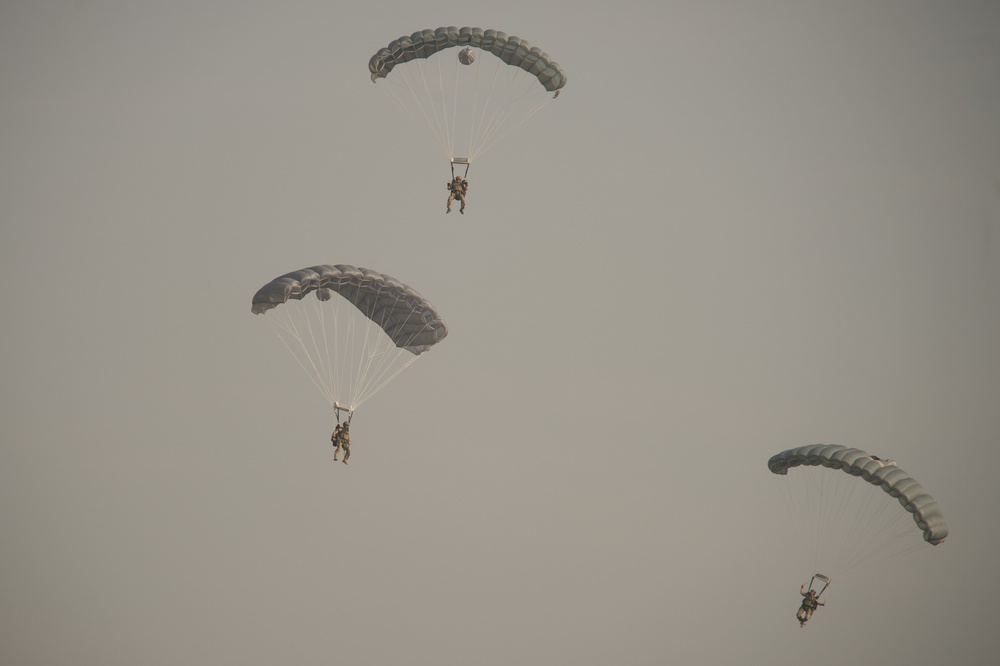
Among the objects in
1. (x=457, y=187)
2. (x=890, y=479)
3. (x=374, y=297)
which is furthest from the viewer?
(x=457, y=187)

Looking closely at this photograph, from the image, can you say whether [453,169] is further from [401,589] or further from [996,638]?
[996,638]

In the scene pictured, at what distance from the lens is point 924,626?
334 ft

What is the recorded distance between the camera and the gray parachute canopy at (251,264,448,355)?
111ft

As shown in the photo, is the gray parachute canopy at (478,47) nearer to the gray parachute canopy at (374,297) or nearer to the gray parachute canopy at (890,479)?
Answer: the gray parachute canopy at (374,297)

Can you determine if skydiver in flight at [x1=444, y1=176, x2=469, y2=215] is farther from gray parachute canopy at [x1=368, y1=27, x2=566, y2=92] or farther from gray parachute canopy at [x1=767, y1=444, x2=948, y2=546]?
gray parachute canopy at [x1=767, y1=444, x2=948, y2=546]

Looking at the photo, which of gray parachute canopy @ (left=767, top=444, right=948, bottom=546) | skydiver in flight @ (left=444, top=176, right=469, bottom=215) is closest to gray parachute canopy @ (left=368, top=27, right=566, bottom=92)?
skydiver in flight @ (left=444, top=176, right=469, bottom=215)

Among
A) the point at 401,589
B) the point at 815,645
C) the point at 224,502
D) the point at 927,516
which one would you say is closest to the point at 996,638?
the point at 815,645

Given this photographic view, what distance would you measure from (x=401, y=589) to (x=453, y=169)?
51.2 m

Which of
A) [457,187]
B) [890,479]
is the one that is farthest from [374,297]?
[890,479]

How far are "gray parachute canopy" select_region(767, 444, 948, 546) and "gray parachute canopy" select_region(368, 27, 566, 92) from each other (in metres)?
11.2

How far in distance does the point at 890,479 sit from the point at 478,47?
14.5 meters

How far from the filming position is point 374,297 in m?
36.9

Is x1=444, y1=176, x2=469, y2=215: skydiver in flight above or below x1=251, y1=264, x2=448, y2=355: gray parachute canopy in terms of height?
above

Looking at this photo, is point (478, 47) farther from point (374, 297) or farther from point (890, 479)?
point (890, 479)
